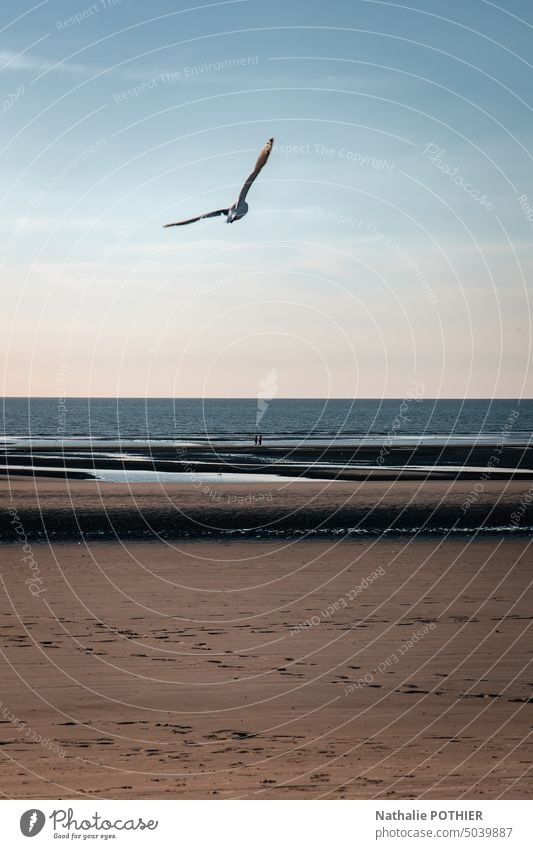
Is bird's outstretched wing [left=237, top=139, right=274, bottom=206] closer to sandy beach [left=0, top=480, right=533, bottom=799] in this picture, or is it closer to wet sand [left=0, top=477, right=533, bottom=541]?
sandy beach [left=0, top=480, right=533, bottom=799]

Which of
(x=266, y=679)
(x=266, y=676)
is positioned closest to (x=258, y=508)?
(x=266, y=676)

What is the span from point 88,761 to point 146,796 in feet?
3.90

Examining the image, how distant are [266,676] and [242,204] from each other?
715 cm

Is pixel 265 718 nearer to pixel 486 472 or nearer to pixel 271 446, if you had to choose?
pixel 486 472

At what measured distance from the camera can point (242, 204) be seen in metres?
15.4

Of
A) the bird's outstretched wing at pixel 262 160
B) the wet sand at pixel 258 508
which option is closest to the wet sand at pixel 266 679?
the wet sand at pixel 258 508
